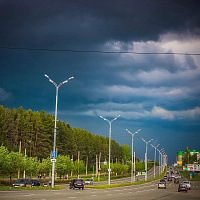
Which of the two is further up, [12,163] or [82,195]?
[12,163]

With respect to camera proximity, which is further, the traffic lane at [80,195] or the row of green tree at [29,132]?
the row of green tree at [29,132]

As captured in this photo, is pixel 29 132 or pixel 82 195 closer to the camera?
pixel 82 195

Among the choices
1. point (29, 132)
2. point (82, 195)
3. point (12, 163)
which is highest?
point (29, 132)

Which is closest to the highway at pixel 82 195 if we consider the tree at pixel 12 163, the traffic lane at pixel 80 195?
the traffic lane at pixel 80 195

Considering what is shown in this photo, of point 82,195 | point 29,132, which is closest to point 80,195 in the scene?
point 82,195

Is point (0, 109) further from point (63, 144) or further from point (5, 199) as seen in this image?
point (5, 199)

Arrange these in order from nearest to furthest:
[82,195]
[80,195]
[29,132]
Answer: [80,195] → [82,195] → [29,132]

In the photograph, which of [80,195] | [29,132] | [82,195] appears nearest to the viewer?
[80,195]

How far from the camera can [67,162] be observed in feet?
326

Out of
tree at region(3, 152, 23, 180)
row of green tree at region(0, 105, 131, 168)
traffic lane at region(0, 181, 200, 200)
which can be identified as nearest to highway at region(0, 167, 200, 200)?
traffic lane at region(0, 181, 200, 200)

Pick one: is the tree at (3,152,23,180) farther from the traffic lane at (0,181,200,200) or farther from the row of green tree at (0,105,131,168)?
the row of green tree at (0,105,131,168)

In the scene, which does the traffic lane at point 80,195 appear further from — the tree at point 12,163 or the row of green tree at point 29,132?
the row of green tree at point 29,132

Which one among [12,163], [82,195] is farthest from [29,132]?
[82,195]

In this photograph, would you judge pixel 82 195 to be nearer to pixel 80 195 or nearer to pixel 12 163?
pixel 80 195
